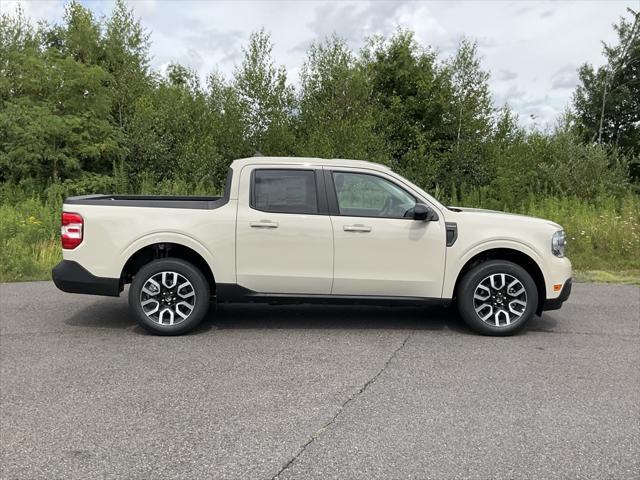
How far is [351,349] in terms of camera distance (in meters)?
5.44

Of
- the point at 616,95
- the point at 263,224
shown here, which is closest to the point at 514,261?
the point at 263,224

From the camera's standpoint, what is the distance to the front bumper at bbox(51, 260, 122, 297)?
5.79 meters

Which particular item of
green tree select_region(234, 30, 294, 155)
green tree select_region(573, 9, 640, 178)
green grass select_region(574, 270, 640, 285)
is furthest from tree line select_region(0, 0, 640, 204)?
green tree select_region(573, 9, 640, 178)

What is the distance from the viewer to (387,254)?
584 centimetres

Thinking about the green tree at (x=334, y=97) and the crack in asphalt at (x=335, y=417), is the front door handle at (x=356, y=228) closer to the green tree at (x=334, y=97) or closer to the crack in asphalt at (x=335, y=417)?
the crack in asphalt at (x=335, y=417)

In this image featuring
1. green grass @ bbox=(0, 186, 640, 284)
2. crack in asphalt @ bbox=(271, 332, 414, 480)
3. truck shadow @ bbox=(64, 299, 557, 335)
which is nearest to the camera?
crack in asphalt @ bbox=(271, 332, 414, 480)

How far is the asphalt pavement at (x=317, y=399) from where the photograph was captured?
3.23 meters

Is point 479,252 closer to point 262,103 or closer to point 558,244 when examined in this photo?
point 558,244

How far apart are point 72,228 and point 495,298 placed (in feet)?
14.7

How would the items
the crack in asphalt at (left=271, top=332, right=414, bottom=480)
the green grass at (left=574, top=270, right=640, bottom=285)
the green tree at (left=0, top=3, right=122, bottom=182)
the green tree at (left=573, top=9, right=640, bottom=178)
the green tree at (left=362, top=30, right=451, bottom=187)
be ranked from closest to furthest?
the crack in asphalt at (left=271, top=332, right=414, bottom=480) → the green grass at (left=574, top=270, right=640, bottom=285) → the green tree at (left=0, top=3, right=122, bottom=182) → the green tree at (left=362, top=30, right=451, bottom=187) → the green tree at (left=573, top=9, right=640, bottom=178)

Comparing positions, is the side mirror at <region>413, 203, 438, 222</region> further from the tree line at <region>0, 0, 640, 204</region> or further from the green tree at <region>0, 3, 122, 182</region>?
the green tree at <region>0, 3, 122, 182</region>

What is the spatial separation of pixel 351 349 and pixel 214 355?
131cm

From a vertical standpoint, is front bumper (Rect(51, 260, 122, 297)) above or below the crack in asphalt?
above

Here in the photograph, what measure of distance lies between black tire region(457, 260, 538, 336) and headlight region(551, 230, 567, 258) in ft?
1.37
